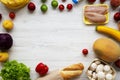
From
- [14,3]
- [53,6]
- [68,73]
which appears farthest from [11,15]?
[68,73]

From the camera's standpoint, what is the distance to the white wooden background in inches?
42.6

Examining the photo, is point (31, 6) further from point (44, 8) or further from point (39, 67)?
point (39, 67)

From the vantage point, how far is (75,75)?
1.05 metres

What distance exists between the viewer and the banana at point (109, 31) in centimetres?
105

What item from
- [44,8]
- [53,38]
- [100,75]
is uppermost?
[44,8]

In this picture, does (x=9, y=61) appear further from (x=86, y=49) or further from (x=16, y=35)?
(x=86, y=49)

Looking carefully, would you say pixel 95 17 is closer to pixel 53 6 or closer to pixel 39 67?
pixel 53 6

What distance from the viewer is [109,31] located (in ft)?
3.47

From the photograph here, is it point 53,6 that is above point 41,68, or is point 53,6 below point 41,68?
above

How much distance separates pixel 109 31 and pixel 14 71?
356 mm

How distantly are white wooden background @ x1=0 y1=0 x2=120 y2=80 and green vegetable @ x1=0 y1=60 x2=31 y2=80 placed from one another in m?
0.05

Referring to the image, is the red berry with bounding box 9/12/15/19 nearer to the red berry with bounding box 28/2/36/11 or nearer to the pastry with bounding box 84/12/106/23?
the red berry with bounding box 28/2/36/11

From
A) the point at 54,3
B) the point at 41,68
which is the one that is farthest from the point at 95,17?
the point at 41,68

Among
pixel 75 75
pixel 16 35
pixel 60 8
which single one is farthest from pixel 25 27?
pixel 75 75
